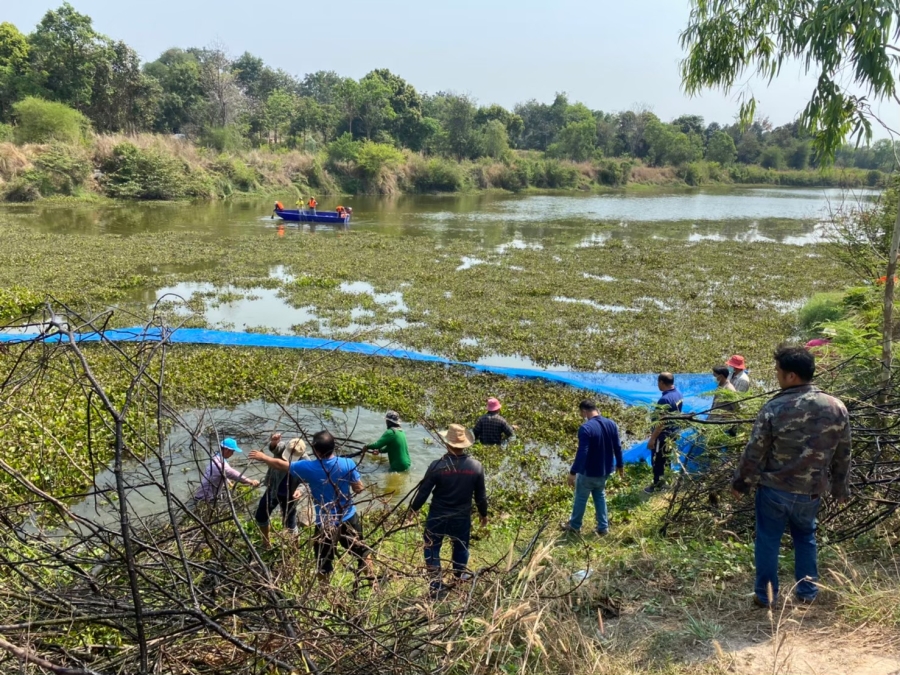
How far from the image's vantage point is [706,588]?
398cm

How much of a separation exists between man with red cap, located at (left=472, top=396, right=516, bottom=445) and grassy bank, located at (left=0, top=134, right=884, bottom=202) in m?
10.1

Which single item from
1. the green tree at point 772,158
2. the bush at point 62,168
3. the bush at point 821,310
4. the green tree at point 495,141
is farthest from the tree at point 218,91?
the green tree at point 772,158

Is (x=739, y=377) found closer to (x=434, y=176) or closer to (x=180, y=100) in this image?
(x=434, y=176)

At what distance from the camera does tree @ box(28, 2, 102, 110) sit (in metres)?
43.8

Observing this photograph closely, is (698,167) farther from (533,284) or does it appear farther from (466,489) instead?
(466,489)

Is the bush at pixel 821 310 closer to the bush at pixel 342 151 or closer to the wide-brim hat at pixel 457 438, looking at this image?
the wide-brim hat at pixel 457 438

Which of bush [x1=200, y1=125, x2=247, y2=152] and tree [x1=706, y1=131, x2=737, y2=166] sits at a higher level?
tree [x1=706, y1=131, x2=737, y2=166]

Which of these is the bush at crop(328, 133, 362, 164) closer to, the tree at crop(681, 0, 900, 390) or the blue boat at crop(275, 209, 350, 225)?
the blue boat at crop(275, 209, 350, 225)

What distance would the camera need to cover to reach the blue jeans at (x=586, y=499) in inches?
223

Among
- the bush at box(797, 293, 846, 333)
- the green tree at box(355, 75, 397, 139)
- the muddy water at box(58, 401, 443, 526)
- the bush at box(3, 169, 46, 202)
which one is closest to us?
the muddy water at box(58, 401, 443, 526)

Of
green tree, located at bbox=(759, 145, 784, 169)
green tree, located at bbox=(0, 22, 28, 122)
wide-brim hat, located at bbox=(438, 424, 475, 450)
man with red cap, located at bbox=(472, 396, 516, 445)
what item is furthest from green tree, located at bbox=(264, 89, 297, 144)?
green tree, located at bbox=(759, 145, 784, 169)

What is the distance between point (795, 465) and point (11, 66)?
187ft

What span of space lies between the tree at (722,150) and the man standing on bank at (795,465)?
102 metres

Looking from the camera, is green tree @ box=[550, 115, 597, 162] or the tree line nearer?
the tree line
